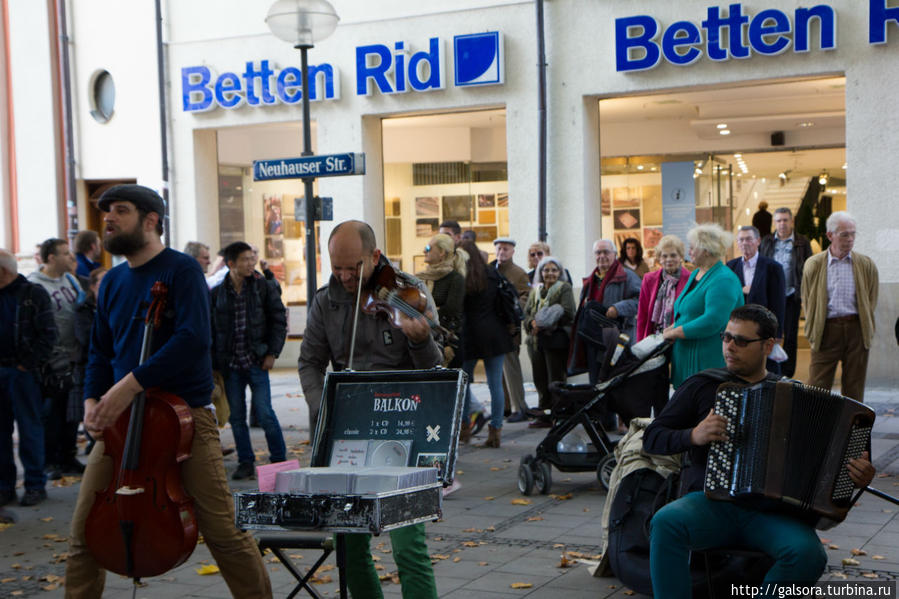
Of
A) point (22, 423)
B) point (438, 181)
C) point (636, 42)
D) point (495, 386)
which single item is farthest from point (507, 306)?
point (438, 181)

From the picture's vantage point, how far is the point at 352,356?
16.8 ft

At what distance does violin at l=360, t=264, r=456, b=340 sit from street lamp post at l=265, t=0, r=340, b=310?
5390 mm

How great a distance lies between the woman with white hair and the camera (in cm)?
1122

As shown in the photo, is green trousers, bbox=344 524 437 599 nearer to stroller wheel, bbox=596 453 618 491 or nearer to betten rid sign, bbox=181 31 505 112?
stroller wheel, bbox=596 453 618 491

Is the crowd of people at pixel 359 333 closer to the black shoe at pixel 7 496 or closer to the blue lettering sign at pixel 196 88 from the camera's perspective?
the black shoe at pixel 7 496

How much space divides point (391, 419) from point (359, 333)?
69 centimetres

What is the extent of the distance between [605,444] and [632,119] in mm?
9672

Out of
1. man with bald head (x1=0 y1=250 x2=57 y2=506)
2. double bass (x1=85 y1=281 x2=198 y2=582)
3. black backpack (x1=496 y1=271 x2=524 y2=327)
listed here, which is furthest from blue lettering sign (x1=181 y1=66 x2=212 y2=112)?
double bass (x1=85 y1=281 x2=198 y2=582)

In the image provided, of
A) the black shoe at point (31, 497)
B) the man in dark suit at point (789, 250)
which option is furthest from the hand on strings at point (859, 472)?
the man in dark suit at point (789, 250)

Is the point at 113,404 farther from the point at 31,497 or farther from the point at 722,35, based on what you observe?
the point at 722,35

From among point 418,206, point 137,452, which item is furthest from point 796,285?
point 137,452

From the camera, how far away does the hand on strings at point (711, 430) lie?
4453 millimetres

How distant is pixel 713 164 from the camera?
57.5 feet

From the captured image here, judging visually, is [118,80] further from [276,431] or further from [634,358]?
[634,358]
